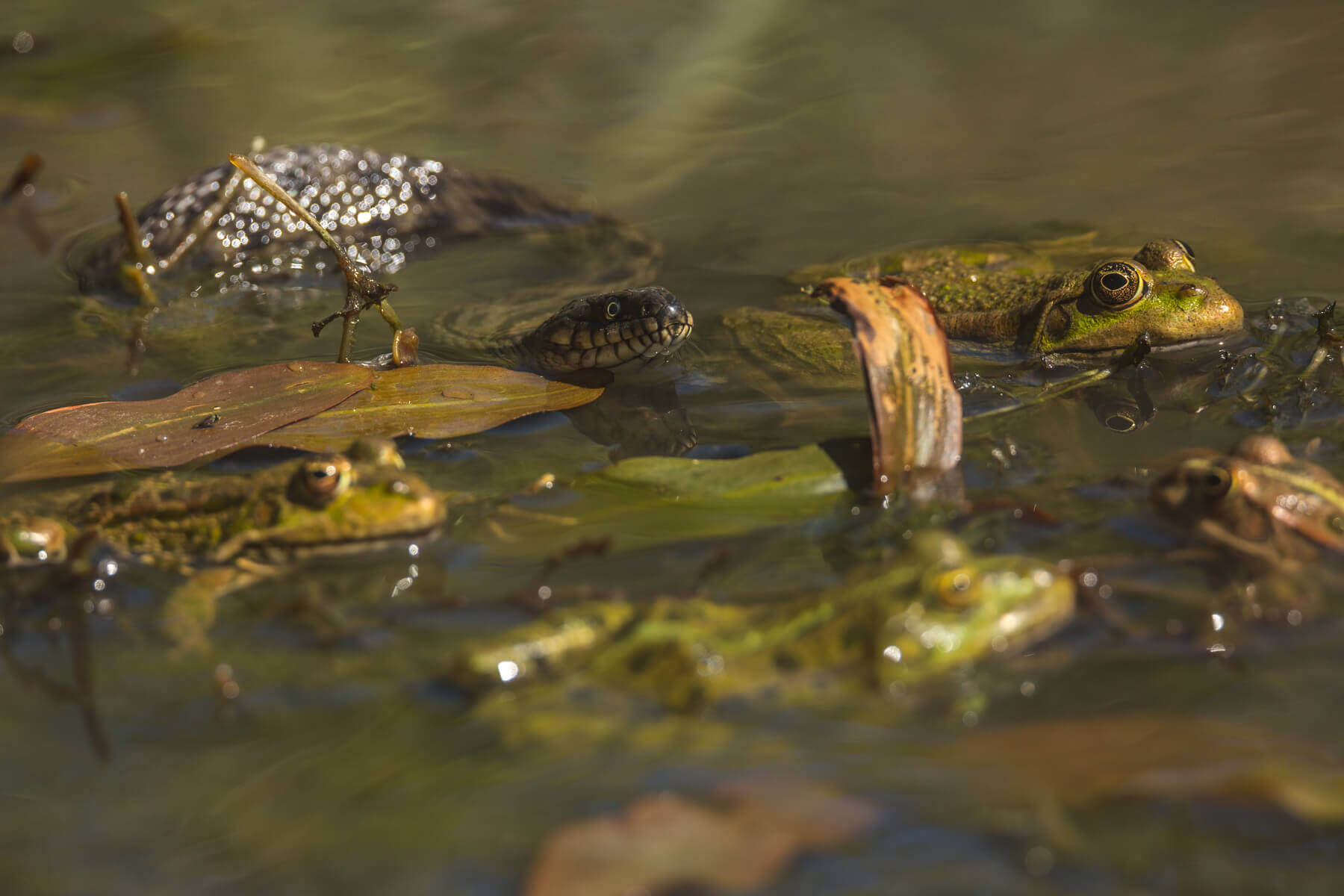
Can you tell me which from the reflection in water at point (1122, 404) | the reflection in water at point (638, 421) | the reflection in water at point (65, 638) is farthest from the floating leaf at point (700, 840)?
the reflection in water at point (1122, 404)

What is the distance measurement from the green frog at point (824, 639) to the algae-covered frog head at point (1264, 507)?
0.56m

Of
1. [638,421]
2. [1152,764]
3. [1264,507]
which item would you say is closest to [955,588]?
[1152,764]

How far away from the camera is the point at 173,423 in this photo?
4.21 m

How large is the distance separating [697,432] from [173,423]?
2.00 m

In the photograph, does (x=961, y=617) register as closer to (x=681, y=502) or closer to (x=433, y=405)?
(x=681, y=502)

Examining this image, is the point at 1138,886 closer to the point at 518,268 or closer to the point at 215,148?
the point at 518,268

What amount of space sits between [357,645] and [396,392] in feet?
5.51

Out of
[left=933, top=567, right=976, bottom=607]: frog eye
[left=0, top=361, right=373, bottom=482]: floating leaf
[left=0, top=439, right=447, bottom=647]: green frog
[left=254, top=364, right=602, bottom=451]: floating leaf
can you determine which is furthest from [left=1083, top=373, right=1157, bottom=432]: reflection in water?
[left=0, top=361, right=373, bottom=482]: floating leaf

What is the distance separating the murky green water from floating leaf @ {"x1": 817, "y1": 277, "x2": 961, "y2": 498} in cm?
20

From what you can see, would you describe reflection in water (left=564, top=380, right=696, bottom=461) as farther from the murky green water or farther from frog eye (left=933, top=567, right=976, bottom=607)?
frog eye (left=933, top=567, right=976, bottom=607)

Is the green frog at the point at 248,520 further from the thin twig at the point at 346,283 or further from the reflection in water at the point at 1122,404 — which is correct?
the reflection in water at the point at 1122,404

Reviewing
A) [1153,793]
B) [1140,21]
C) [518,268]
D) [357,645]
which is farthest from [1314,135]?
[357,645]

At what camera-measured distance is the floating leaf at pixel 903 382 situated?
3342mm

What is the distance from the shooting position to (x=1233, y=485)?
9.52 feet
